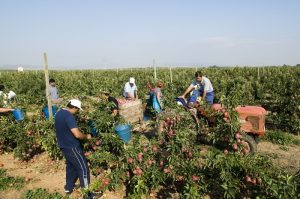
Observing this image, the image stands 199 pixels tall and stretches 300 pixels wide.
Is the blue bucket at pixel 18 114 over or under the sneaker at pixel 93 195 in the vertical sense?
over

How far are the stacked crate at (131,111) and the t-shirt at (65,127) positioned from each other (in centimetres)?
312

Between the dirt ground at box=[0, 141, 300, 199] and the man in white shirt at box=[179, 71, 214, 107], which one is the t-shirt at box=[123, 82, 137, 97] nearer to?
the man in white shirt at box=[179, 71, 214, 107]

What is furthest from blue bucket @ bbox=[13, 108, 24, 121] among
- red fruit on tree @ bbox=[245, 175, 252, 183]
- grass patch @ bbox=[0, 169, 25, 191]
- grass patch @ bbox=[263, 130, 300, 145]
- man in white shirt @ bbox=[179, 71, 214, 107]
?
grass patch @ bbox=[263, 130, 300, 145]

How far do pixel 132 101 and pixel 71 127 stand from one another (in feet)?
12.7

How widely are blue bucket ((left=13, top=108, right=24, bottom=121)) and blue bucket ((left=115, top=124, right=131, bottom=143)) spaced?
2858 millimetres

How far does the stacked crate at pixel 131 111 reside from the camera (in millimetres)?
8320

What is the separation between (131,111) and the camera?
8.71m

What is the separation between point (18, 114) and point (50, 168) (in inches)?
78.9

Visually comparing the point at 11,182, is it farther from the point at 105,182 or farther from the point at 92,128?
the point at 105,182

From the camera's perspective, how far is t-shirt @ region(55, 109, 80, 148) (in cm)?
498

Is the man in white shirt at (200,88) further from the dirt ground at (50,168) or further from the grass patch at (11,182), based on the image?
the grass patch at (11,182)

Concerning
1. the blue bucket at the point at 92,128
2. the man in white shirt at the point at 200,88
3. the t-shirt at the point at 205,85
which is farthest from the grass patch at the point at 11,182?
the t-shirt at the point at 205,85

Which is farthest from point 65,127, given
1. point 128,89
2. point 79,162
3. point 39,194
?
point 128,89

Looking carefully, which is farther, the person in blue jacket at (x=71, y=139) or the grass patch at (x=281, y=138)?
the grass patch at (x=281, y=138)
